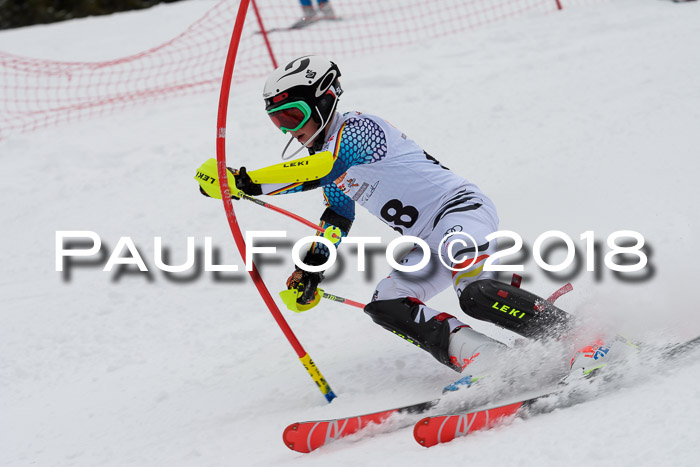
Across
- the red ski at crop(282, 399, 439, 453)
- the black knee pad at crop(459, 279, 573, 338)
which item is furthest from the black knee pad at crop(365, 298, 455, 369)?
the red ski at crop(282, 399, 439, 453)

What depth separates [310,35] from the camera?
10531 mm

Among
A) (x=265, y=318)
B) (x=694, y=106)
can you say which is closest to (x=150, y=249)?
(x=265, y=318)

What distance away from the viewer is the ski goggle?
10.7 ft

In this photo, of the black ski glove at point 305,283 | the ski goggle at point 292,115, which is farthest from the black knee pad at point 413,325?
the ski goggle at point 292,115

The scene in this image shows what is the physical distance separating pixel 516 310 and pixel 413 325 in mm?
491

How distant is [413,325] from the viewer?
326 cm

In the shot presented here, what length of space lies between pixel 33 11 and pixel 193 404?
14.4 meters

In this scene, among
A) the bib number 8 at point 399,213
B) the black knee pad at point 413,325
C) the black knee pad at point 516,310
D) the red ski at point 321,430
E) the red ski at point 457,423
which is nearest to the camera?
the red ski at point 457,423

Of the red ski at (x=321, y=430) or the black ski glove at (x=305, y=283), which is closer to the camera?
the red ski at (x=321, y=430)

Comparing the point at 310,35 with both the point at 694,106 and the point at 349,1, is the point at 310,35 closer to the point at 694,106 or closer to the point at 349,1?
the point at 349,1

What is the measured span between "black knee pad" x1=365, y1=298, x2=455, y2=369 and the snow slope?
278 mm
